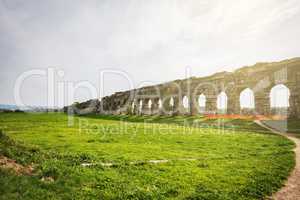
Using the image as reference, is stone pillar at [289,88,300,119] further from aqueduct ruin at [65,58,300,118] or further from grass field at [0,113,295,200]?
grass field at [0,113,295,200]

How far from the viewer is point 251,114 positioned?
3334 cm

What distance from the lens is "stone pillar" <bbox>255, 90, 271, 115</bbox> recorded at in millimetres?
31453

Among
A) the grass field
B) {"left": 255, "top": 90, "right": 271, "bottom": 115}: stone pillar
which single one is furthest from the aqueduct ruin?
the grass field

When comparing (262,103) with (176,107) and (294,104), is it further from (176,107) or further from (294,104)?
Answer: (176,107)

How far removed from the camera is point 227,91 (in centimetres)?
3800

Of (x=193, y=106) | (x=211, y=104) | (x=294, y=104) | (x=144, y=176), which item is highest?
(x=211, y=104)

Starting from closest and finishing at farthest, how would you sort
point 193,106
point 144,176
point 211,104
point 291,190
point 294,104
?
point 291,190 → point 144,176 → point 294,104 → point 211,104 → point 193,106

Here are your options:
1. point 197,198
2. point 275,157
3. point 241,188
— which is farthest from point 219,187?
point 275,157

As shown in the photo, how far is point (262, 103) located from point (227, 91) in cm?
684

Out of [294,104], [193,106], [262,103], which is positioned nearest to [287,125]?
[294,104]

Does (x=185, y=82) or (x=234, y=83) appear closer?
(x=234, y=83)

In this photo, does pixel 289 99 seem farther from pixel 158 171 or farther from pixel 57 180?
pixel 57 180

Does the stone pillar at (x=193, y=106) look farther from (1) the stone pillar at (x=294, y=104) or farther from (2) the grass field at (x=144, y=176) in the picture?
(2) the grass field at (x=144, y=176)

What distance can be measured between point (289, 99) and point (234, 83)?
9742mm
